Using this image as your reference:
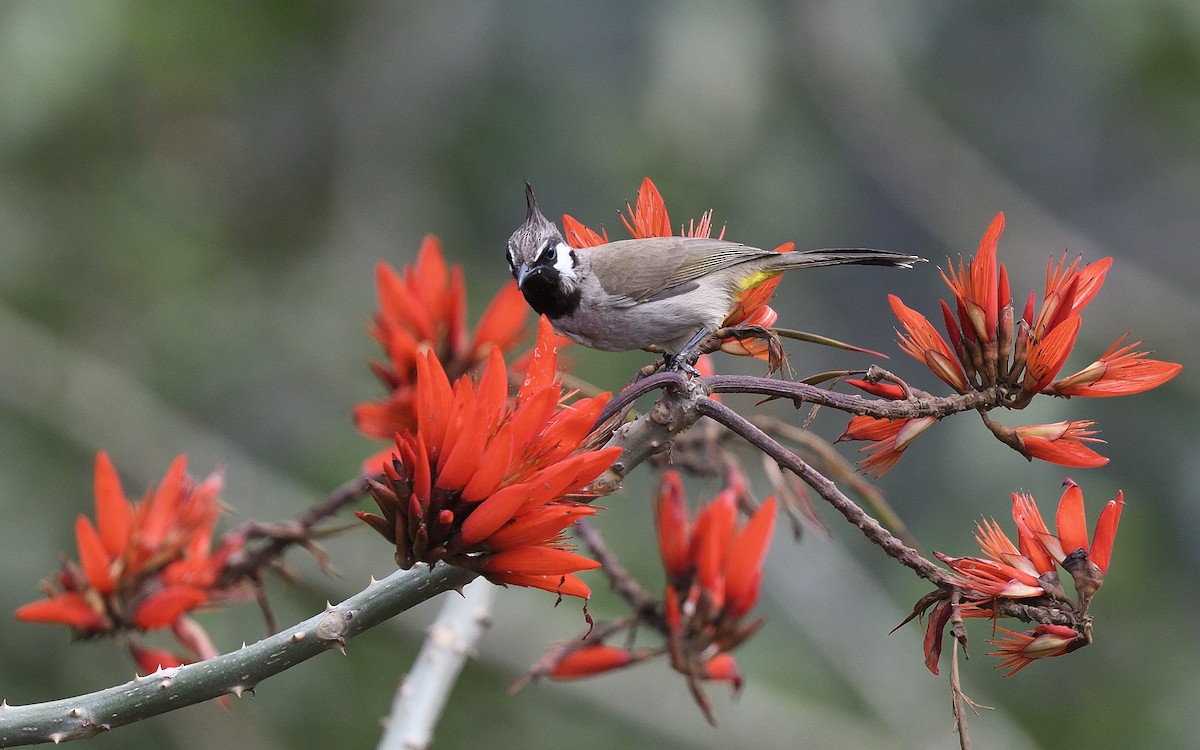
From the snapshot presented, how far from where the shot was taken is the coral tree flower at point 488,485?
4.04 ft

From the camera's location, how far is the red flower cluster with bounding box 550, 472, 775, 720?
1807 millimetres

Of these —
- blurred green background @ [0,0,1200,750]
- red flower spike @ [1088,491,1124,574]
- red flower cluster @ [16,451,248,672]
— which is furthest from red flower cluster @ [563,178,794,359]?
blurred green background @ [0,0,1200,750]

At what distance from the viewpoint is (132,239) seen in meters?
5.57

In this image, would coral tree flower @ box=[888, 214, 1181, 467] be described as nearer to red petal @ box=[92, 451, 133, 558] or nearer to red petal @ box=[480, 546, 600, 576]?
red petal @ box=[480, 546, 600, 576]

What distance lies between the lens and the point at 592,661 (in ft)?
6.04

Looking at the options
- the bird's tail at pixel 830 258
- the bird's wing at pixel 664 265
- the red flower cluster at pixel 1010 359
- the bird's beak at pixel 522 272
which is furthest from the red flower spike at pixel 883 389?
the bird's beak at pixel 522 272

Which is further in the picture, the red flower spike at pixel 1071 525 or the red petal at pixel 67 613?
the red petal at pixel 67 613

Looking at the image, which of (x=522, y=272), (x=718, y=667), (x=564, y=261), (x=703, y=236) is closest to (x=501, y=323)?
(x=522, y=272)

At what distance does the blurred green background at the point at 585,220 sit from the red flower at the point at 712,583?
9.05 feet

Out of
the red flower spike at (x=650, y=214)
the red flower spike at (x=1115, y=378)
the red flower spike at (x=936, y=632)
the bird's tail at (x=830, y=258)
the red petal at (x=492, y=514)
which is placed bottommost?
the red flower spike at (x=936, y=632)

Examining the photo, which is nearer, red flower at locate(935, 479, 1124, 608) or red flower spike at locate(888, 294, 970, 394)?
red flower at locate(935, 479, 1124, 608)

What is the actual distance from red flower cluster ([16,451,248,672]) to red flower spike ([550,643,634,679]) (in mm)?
550

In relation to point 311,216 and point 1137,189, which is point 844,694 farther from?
point 311,216

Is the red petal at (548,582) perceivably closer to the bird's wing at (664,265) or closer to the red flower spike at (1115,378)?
the red flower spike at (1115,378)
